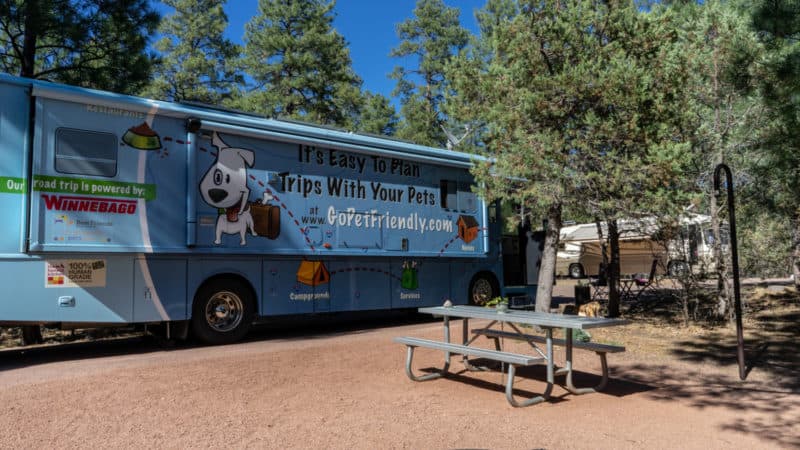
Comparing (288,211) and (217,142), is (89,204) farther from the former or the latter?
(288,211)

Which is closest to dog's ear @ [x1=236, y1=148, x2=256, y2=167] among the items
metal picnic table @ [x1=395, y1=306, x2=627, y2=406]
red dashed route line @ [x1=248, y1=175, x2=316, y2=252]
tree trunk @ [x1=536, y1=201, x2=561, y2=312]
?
red dashed route line @ [x1=248, y1=175, x2=316, y2=252]

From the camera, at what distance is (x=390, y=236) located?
1133cm

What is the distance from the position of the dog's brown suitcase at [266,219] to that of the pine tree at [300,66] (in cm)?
1528

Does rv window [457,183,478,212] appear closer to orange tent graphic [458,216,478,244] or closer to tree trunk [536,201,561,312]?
orange tent graphic [458,216,478,244]

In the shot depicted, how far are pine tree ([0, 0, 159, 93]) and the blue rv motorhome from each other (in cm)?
290

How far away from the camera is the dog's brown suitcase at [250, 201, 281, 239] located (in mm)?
9500

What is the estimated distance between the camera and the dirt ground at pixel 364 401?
475cm

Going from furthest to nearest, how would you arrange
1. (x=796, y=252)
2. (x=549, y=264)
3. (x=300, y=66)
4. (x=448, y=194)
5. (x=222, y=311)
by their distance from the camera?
1. (x=300, y=66)
2. (x=796, y=252)
3. (x=448, y=194)
4. (x=549, y=264)
5. (x=222, y=311)

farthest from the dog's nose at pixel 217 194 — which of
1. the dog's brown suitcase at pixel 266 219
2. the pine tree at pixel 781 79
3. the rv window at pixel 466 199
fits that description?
the pine tree at pixel 781 79

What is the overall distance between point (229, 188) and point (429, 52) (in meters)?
28.3

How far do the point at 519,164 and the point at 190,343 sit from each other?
5804 mm

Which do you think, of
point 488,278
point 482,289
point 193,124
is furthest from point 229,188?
point 488,278

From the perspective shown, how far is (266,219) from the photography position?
962 centimetres

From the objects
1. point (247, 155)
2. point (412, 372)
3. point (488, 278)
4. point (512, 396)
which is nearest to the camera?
point (512, 396)
